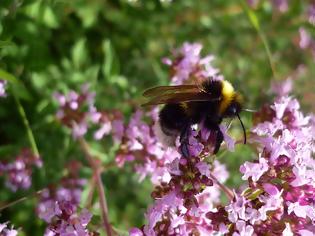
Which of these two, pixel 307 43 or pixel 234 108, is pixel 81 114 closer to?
pixel 234 108

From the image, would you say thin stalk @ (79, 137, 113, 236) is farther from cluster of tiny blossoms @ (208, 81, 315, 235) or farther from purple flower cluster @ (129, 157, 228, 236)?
cluster of tiny blossoms @ (208, 81, 315, 235)

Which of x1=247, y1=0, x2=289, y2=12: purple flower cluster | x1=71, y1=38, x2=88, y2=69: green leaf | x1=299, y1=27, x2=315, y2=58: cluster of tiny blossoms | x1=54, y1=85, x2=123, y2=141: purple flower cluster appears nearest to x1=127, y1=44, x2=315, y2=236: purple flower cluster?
x1=54, y1=85, x2=123, y2=141: purple flower cluster

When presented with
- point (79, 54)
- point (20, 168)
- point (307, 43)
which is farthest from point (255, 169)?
point (307, 43)

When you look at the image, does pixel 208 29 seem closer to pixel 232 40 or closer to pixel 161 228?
pixel 232 40

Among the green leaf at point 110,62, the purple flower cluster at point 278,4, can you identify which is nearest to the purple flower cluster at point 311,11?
the purple flower cluster at point 278,4

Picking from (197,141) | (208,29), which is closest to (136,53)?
(208,29)
